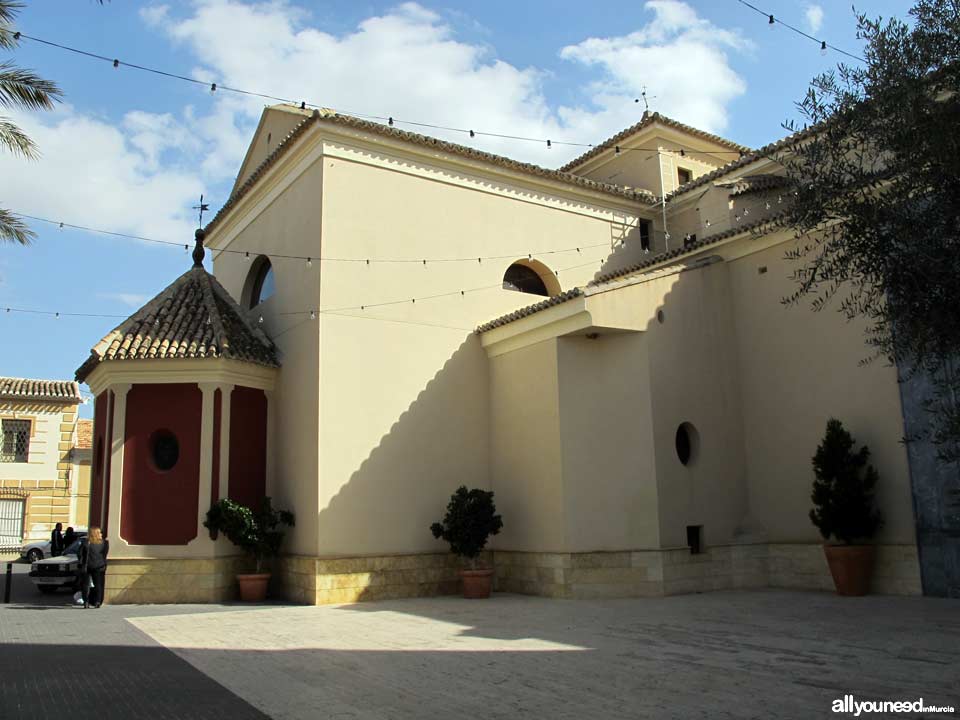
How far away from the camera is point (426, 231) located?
54.2 feet

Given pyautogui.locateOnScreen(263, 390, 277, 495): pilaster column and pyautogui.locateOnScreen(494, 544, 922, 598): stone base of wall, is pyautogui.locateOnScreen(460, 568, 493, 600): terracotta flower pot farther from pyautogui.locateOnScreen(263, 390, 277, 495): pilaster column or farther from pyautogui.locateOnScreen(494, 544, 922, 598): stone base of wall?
pyautogui.locateOnScreen(263, 390, 277, 495): pilaster column

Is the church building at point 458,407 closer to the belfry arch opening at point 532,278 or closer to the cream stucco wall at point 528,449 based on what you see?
the cream stucco wall at point 528,449

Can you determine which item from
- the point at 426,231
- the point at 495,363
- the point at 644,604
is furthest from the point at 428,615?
the point at 426,231

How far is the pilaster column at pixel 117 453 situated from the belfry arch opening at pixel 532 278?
8.25 meters

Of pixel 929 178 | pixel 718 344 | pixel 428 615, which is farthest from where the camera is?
pixel 718 344

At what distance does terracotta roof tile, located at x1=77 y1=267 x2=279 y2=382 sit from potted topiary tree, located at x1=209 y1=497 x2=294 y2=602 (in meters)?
2.89

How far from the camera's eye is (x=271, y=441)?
16094 millimetres

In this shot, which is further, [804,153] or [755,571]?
[755,571]

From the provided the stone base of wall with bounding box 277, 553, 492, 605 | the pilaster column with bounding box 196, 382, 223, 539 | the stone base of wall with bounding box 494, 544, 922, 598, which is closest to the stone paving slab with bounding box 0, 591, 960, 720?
the stone base of wall with bounding box 494, 544, 922, 598

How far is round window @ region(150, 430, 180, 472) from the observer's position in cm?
1521

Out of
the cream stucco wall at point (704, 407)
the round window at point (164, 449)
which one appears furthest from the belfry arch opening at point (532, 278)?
the round window at point (164, 449)

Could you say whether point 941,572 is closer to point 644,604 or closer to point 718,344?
point 644,604

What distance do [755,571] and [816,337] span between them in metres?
4.45

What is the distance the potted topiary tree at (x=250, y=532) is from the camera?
569 inches
